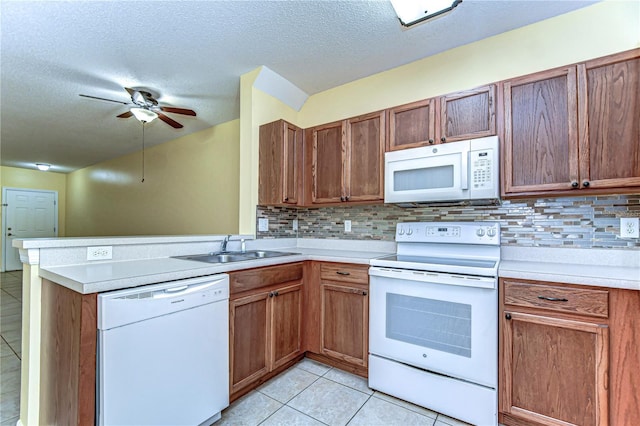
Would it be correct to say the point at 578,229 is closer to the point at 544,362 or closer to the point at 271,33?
the point at 544,362

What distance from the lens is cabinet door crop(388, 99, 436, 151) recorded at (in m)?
2.10

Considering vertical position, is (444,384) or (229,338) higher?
(229,338)

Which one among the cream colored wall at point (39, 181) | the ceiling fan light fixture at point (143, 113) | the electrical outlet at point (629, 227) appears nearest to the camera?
the electrical outlet at point (629, 227)

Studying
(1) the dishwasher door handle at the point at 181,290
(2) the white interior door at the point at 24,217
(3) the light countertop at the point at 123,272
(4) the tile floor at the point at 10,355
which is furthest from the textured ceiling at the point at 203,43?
(2) the white interior door at the point at 24,217

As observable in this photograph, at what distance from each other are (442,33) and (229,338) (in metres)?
2.58

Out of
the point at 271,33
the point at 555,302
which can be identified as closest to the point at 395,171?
the point at 555,302

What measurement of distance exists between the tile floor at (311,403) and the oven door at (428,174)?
135 centimetres

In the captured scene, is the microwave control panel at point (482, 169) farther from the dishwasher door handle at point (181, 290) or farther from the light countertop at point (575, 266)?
the dishwasher door handle at point (181, 290)

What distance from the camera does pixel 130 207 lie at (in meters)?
5.52

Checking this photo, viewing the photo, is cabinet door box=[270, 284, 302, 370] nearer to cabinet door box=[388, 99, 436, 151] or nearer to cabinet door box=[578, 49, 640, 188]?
cabinet door box=[388, 99, 436, 151]

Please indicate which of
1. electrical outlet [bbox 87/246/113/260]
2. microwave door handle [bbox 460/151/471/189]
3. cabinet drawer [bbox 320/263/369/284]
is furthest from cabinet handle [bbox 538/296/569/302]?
electrical outlet [bbox 87/246/113/260]

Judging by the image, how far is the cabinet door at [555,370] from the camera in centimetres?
134

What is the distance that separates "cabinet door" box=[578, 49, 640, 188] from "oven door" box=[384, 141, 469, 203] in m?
0.62

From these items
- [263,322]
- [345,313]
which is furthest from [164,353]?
[345,313]
